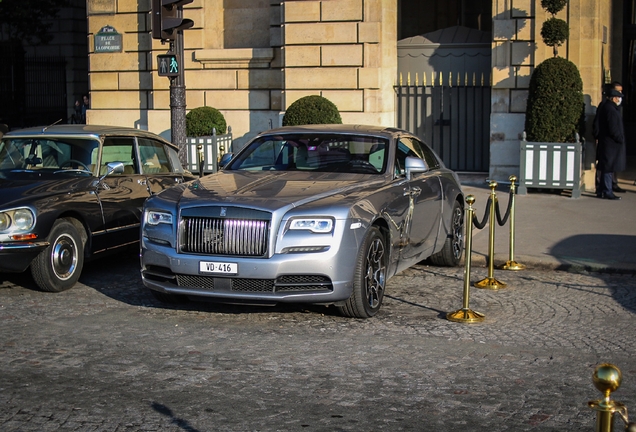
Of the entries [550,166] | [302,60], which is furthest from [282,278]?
[302,60]

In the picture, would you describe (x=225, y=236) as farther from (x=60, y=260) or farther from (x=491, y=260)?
(x=491, y=260)

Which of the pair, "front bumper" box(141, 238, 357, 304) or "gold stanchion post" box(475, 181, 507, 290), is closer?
"front bumper" box(141, 238, 357, 304)

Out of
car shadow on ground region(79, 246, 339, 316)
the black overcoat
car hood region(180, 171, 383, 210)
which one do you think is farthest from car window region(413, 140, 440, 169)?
the black overcoat

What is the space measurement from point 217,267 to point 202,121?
1159cm

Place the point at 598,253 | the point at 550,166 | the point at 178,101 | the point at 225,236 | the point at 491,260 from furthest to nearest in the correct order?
the point at 550,166 → the point at 178,101 → the point at 598,253 → the point at 491,260 → the point at 225,236

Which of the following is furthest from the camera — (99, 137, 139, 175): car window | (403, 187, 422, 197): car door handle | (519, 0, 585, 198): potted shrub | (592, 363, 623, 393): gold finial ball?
(519, 0, 585, 198): potted shrub

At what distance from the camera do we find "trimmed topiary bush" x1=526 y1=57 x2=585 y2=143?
1605 centimetres

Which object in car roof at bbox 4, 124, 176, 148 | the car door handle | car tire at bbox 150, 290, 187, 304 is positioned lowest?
car tire at bbox 150, 290, 187, 304

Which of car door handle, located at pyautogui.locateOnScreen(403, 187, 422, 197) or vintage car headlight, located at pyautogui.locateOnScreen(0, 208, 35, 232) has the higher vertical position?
car door handle, located at pyautogui.locateOnScreen(403, 187, 422, 197)

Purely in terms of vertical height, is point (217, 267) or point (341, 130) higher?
point (341, 130)

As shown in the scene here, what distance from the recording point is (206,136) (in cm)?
1875

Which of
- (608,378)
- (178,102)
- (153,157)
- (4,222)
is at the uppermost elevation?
(178,102)

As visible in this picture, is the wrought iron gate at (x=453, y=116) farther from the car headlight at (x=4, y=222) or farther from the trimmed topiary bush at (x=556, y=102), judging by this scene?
the car headlight at (x=4, y=222)

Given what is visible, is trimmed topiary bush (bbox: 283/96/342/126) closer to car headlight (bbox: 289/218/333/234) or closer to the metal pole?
the metal pole
